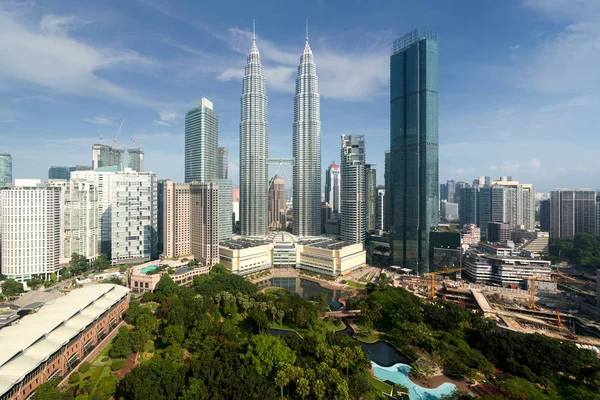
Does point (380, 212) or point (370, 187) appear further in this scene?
point (380, 212)

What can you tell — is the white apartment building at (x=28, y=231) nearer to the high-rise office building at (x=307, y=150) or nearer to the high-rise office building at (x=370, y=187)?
the high-rise office building at (x=307, y=150)

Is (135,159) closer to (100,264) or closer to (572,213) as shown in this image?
(100,264)

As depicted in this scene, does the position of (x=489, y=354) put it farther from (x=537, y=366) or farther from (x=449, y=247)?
(x=449, y=247)

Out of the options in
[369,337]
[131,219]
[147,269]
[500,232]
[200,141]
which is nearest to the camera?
[369,337]

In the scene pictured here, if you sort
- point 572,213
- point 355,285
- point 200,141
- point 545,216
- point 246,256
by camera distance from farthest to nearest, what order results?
1. point 545,216
2. point 200,141
3. point 572,213
4. point 246,256
5. point 355,285

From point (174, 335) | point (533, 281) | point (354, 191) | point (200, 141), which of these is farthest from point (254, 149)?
point (533, 281)

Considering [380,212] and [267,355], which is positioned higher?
[380,212]

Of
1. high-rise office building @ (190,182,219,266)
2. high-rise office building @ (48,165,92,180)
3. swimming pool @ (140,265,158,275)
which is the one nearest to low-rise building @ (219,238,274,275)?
high-rise office building @ (190,182,219,266)
